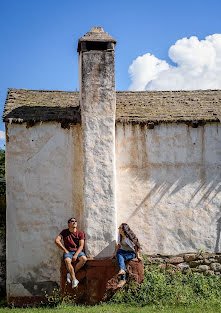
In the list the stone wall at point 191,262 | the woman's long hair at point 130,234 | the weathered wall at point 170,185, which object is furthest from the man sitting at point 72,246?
the stone wall at point 191,262

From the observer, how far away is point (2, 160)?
2031 centimetres

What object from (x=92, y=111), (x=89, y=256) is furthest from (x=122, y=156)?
(x=89, y=256)

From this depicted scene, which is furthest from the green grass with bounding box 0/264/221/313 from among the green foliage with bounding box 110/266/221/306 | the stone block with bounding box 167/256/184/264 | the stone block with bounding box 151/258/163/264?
the stone block with bounding box 167/256/184/264

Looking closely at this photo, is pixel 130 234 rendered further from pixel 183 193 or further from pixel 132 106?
pixel 132 106

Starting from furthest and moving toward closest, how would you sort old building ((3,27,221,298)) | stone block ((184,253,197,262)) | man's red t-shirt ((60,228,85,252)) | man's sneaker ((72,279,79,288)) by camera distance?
stone block ((184,253,197,262)), old building ((3,27,221,298)), man's red t-shirt ((60,228,85,252)), man's sneaker ((72,279,79,288))

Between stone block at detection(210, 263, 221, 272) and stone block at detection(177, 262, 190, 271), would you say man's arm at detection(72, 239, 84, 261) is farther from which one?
stone block at detection(210, 263, 221, 272)

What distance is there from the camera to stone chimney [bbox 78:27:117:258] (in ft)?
27.6

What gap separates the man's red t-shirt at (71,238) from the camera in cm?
820

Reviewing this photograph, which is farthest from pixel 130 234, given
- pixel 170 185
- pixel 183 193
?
pixel 183 193

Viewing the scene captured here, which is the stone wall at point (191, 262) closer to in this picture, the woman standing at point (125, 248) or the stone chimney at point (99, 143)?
the woman standing at point (125, 248)

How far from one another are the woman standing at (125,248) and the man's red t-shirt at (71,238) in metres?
0.85

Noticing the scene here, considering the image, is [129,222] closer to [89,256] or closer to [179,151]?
[89,256]

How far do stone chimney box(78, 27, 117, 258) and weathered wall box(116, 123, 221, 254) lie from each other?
0.64 meters

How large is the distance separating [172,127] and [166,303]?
4.14 metres
